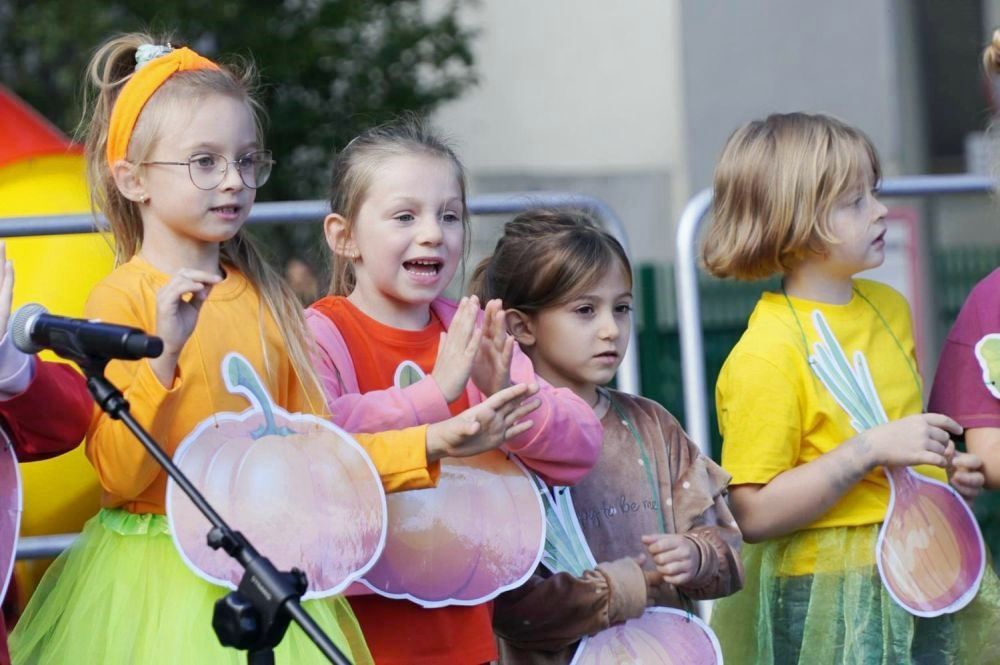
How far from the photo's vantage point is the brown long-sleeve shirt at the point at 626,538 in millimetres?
3342

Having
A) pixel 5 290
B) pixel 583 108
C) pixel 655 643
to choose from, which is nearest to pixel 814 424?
pixel 655 643

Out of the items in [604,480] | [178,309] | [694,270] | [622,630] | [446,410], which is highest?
[178,309]

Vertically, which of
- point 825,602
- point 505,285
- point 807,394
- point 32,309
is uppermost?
point 32,309

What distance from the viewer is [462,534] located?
326cm

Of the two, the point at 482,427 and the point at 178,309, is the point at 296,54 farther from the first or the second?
the point at 178,309

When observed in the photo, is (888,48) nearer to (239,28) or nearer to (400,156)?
(239,28)

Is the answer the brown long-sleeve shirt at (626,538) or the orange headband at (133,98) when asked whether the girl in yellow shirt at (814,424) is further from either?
the orange headband at (133,98)

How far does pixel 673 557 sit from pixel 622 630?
0.19 meters

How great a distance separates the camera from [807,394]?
12.1 feet

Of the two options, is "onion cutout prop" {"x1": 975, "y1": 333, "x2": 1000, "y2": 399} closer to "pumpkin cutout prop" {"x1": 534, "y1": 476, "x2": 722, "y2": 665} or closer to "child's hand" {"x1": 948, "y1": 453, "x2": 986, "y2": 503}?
"child's hand" {"x1": 948, "y1": 453, "x2": 986, "y2": 503}

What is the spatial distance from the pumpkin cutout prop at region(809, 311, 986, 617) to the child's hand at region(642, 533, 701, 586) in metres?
0.51

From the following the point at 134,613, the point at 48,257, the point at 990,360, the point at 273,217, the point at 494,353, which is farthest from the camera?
the point at 48,257

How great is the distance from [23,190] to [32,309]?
8.50 feet

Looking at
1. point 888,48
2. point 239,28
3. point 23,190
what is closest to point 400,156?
point 23,190
